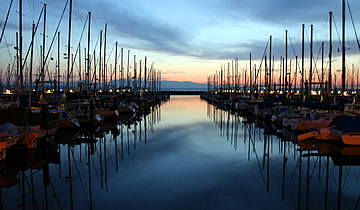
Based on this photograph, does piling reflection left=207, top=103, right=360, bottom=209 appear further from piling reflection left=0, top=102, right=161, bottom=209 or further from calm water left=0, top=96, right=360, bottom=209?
piling reflection left=0, top=102, right=161, bottom=209

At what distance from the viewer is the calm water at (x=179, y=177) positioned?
9.05 meters

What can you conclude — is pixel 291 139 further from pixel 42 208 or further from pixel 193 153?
pixel 42 208

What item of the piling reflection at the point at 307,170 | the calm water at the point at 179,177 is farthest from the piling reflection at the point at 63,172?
the piling reflection at the point at 307,170

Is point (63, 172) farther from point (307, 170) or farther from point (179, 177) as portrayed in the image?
point (307, 170)

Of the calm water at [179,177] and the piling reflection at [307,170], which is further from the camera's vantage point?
the piling reflection at [307,170]

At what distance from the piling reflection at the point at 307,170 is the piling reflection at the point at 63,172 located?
Answer: 6696 mm

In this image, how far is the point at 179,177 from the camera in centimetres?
1148

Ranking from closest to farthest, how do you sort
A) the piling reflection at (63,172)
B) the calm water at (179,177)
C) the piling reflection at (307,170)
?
the calm water at (179,177) → the piling reflection at (63,172) → the piling reflection at (307,170)

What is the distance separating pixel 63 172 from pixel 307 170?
35.7 ft

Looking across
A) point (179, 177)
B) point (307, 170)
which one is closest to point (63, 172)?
point (179, 177)

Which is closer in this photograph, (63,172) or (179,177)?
(179,177)

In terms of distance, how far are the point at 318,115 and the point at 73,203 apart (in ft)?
63.1

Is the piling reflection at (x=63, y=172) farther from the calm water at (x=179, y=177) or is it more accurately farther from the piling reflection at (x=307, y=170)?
the piling reflection at (x=307, y=170)

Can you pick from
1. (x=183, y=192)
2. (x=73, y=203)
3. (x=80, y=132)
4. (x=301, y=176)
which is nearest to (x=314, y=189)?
(x=301, y=176)
